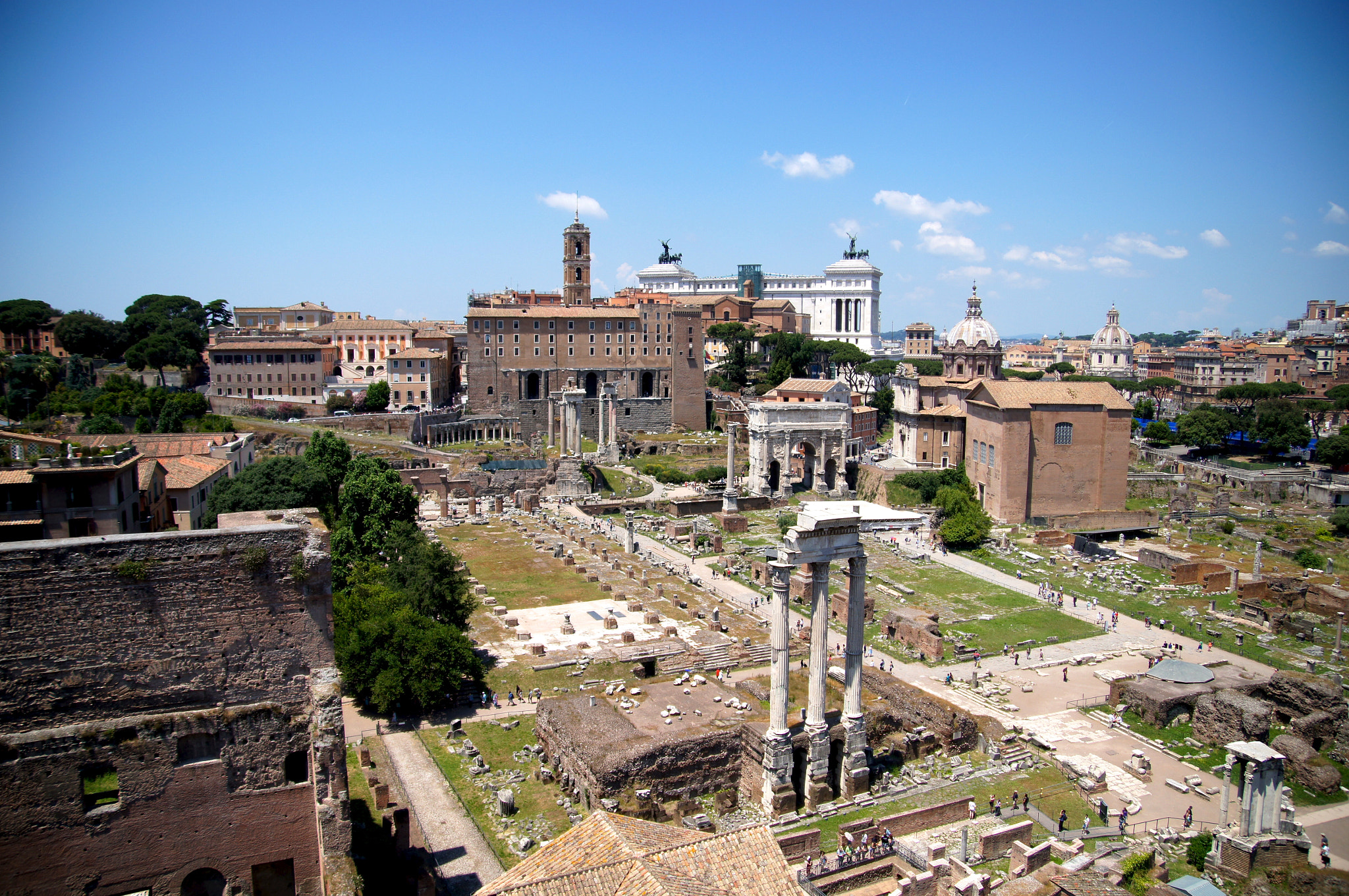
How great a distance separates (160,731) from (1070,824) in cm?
2042

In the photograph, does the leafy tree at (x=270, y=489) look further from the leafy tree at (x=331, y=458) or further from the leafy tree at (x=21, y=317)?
the leafy tree at (x=21, y=317)

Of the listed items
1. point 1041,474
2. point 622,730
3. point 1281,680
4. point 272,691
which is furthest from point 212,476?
point 1041,474

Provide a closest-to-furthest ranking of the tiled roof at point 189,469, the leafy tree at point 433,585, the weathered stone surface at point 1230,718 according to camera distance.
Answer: the weathered stone surface at point 1230,718
the leafy tree at point 433,585
the tiled roof at point 189,469

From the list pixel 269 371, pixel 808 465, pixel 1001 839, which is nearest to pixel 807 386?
pixel 808 465

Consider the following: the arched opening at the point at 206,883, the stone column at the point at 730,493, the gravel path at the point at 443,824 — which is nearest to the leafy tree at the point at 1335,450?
the stone column at the point at 730,493

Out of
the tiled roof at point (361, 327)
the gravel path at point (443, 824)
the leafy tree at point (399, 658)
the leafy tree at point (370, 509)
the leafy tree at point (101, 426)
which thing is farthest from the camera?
the tiled roof at point (361, 327)

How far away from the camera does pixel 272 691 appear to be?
15508mm

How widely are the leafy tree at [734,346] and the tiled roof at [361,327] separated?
35.6m

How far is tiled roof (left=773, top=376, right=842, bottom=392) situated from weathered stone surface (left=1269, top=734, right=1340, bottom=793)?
1780 inches

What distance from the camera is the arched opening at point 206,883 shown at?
15039 mm

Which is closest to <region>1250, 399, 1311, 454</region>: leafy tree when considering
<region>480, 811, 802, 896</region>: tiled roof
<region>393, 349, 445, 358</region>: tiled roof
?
<region>393, 349, 445, 358</region>: tiled roof

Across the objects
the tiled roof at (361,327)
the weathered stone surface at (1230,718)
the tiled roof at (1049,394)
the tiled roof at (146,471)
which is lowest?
the weathered stone surface at (1230,718)

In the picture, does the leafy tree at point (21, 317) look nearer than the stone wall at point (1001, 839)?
No

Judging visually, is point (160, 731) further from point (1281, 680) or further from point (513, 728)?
point (1281, 680)
